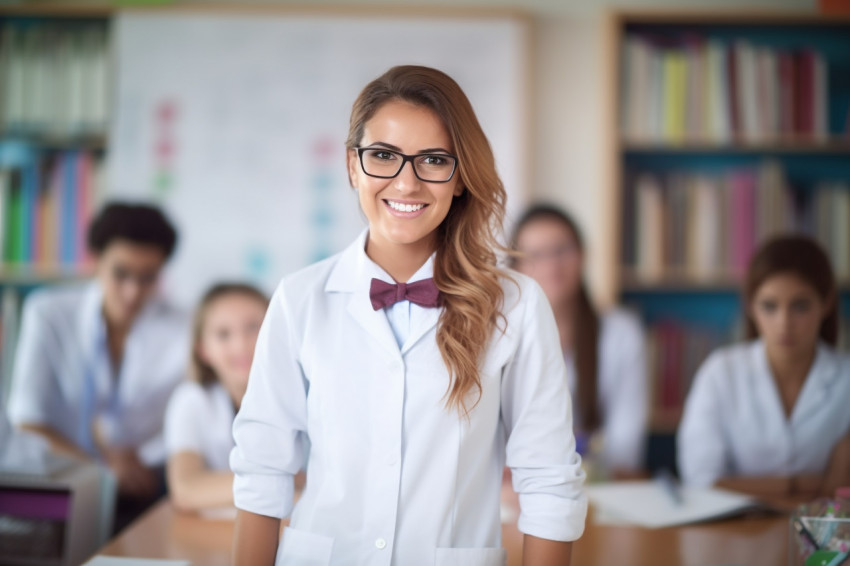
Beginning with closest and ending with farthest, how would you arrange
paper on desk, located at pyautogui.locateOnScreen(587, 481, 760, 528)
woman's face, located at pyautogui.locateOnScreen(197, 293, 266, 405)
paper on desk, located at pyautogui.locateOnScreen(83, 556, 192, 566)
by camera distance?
paper on desk, located at pyautogui.locateOnScreen(83, 556, 192, 566) → paper on desk, located at pyautogui.locateOnScreen(587, 481, 760, 528) → woman's face, located at pyautogui.locateOnScreen(197, 293, 266, 405)

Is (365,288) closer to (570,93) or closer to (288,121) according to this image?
(288,121)

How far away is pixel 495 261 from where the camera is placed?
54.2 inches

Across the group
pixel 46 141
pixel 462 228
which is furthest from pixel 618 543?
pixel 46 141

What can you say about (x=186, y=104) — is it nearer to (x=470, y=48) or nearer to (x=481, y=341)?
(x=470, y=48)

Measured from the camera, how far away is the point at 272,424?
4.28 ft

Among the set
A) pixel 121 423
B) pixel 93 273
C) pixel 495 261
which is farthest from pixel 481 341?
pixel 93 273

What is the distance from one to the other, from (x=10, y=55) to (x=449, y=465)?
3.24m

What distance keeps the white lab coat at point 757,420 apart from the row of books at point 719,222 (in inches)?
45.0

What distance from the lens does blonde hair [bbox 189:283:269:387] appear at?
2291mm

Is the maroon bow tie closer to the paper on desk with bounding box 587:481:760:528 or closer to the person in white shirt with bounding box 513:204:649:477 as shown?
the paper on desk with bounding box 587:481:760:528

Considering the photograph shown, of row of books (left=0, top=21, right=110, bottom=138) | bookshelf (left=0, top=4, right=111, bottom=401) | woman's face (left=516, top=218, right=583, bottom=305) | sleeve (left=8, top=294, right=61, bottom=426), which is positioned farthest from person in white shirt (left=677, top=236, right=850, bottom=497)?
row of books (left=0, top=21, right=110, bottom=138)

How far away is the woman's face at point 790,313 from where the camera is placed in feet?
6.93

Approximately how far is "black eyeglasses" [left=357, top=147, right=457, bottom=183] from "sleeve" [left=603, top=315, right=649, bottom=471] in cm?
169

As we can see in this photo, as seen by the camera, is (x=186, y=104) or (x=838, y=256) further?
(x=186, y=104)
